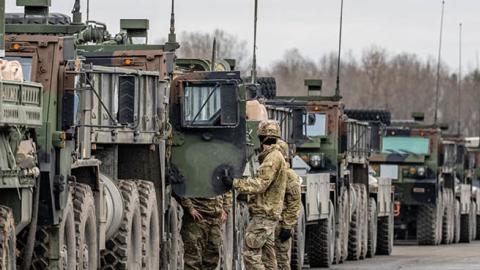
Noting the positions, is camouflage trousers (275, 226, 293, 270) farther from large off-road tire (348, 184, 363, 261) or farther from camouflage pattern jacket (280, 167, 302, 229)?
large off-road tire (348, 184, 363, 261)

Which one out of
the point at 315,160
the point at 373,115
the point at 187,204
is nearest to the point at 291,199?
the point at 187,204

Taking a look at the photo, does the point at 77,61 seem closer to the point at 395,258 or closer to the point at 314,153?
the point at 314,153

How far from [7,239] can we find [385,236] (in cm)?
2159

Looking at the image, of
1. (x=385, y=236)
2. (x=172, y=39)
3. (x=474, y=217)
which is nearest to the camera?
(x=172, y=39)

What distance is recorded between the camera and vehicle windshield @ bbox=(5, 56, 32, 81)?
626 inches

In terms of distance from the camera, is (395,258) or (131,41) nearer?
(131,41)

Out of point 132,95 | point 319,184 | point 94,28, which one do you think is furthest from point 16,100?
point 319,184

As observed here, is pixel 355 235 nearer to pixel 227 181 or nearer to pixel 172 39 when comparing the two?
pixel 172 39

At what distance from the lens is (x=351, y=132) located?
32.1 m

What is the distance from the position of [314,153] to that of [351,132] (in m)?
1.88

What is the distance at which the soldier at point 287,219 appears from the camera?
1922 cm

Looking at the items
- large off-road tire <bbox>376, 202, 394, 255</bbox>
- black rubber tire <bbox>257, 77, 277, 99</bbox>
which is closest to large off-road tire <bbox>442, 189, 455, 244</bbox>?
large off-road tire <bbox>376, 202, 394, 255</bbox>

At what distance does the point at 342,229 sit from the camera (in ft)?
100.0

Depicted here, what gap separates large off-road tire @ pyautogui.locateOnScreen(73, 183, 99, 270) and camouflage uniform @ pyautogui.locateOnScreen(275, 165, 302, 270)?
2.69 meters
